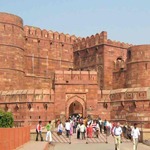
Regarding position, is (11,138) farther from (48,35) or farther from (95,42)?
(48,35)

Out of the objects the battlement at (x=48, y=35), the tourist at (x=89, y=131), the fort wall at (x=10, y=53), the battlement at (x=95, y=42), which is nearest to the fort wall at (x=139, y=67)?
the battlement at (x=95, y=42)

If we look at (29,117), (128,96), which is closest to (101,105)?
(128,96)

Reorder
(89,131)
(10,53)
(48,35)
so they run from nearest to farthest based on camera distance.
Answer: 1. (89,131)
2. (10,53)
3. (48,35)

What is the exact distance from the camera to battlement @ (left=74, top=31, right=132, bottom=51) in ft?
89.2

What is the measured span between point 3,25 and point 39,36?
4001 mm

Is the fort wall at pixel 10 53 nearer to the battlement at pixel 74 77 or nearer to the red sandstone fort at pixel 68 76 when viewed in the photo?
the red sandstone fort at pixel 68 76

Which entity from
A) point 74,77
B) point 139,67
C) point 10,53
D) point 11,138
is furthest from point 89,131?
→ point 10,53

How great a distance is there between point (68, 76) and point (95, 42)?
6.52 meters

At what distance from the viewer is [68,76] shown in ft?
72.3

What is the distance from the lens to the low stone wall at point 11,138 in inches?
351

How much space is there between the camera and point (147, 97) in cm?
2038

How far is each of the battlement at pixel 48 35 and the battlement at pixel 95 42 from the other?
→ 65 cm

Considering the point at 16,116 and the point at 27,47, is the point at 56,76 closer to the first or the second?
the point at 16,116

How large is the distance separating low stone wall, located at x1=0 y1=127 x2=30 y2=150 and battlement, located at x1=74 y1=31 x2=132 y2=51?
610 inches
